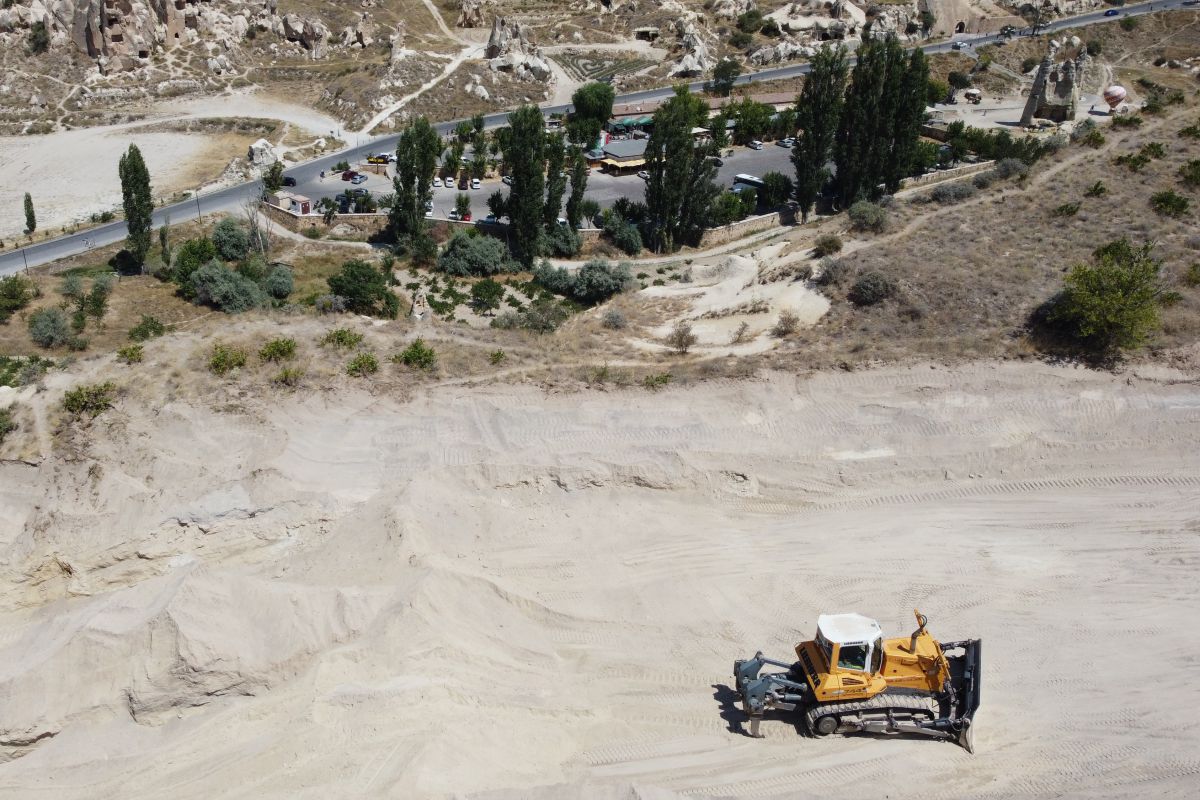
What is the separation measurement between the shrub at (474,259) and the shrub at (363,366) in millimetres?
27711

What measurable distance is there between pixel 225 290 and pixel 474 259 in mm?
14960

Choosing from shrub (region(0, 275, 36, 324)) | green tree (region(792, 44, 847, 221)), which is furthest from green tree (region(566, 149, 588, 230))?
shrub (region(0, 275, 36, 324))

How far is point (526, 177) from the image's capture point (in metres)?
55.8

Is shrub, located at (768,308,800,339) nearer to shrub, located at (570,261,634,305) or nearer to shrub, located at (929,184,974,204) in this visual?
shrub, located at (929,184,974,204)

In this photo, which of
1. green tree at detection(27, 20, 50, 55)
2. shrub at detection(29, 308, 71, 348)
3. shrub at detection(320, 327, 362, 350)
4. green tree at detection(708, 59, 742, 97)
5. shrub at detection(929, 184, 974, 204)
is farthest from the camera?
green tree at detection(27, 20, 50, 55)

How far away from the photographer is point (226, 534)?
2320 cm

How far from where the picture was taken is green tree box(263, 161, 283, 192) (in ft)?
233

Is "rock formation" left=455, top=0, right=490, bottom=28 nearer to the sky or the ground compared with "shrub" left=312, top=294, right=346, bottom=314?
nearer to the sky

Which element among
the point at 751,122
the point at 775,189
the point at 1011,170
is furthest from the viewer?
the point at 751,122

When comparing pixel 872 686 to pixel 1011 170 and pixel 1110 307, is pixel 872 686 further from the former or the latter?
pixel 1011 170

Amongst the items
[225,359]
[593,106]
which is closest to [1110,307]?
[225,359]

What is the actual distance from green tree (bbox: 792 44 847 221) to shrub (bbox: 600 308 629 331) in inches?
1105

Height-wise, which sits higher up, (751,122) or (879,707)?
(751,122)

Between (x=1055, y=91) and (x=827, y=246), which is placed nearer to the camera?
(x=827, y=246)
